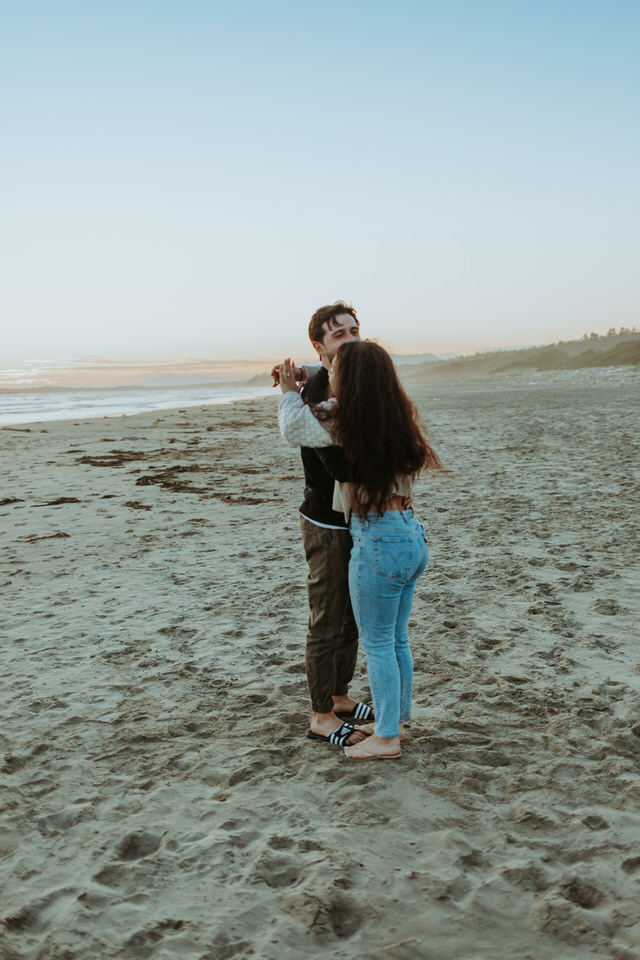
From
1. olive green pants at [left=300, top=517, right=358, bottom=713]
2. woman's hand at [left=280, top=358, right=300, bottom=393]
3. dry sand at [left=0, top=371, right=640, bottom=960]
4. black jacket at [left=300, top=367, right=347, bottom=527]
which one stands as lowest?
dry sand at [left=0, top=371, right=640, bottom=960]

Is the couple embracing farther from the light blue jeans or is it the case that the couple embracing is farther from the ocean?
the ocean

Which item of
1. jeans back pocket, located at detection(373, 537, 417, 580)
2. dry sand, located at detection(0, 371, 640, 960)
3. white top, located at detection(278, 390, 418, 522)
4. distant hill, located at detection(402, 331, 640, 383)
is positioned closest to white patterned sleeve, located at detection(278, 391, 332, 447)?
white top, located at detection(278, 390, 418, 522)

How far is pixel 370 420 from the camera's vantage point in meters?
2.63

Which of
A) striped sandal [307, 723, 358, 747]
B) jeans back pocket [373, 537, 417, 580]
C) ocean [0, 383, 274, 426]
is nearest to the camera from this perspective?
jeans back pocket [373, 537, 417, 580]

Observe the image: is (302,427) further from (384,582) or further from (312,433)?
(384,582)

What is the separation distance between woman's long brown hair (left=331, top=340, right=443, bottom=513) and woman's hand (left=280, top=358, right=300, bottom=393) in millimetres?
180

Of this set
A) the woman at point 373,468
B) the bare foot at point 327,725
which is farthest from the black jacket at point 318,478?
the bare foot at point 327,725

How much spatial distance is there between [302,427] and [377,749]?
60.3 inches

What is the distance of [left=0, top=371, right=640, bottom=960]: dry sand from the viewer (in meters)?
2.22

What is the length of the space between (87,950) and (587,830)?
5.97 ft

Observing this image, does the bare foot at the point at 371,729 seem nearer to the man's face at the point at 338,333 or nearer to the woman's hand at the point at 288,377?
the woman's hand at the point at 288,377

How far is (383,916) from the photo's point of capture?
2.22m

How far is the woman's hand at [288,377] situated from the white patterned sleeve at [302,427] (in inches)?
3.5

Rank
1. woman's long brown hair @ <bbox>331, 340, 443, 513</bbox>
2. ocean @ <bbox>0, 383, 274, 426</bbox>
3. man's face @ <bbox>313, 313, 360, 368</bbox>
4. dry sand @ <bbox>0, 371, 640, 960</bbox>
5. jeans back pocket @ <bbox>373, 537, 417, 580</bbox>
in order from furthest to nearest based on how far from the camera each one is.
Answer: ocean @ <bbox>0, 383, 274, 426</bbox> → man's face @ <bbox>313, 313, 360, 368</bbox> → jeans back pocket @ <bbox>373, 537, 417, 580</bbox> → woman's long brown hair @ <bbox>331, 340, 443, 513</bbox> → dry sand @ <bbox>0, 371, 640, 960</bbox>
